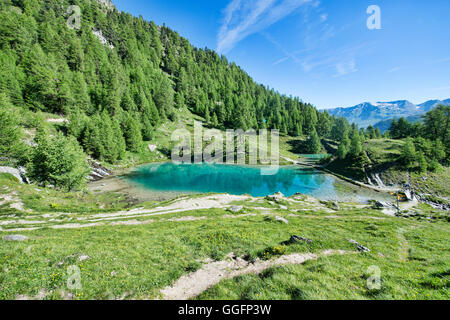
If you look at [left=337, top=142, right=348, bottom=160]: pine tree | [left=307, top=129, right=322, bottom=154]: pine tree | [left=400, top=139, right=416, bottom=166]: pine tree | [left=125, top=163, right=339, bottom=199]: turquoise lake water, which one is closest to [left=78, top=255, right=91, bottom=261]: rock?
[left=125, top=163, right=339, bottom=199]: turquoise lake water

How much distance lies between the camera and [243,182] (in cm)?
5741

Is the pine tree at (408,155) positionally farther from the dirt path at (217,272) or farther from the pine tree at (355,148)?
the dirt path at (217,272)

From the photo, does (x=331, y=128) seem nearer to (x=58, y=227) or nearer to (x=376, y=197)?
(x=376, y=197)

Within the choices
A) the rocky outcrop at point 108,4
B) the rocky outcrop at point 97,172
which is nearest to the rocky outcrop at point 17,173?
the rocky outcrop at point 97,172

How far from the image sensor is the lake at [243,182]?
154 feet

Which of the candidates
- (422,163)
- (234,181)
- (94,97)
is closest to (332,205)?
(234,181)

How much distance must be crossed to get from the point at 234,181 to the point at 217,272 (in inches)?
1912

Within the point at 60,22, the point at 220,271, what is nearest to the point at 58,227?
the point at 220,271

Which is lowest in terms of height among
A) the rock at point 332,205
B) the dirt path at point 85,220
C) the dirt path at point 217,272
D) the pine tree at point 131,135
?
the rock at point 332,205

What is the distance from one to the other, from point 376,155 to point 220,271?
84.3m

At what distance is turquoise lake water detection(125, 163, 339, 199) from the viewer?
157 ft

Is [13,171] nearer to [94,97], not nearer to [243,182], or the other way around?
[243,182]

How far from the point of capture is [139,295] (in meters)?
7.43
